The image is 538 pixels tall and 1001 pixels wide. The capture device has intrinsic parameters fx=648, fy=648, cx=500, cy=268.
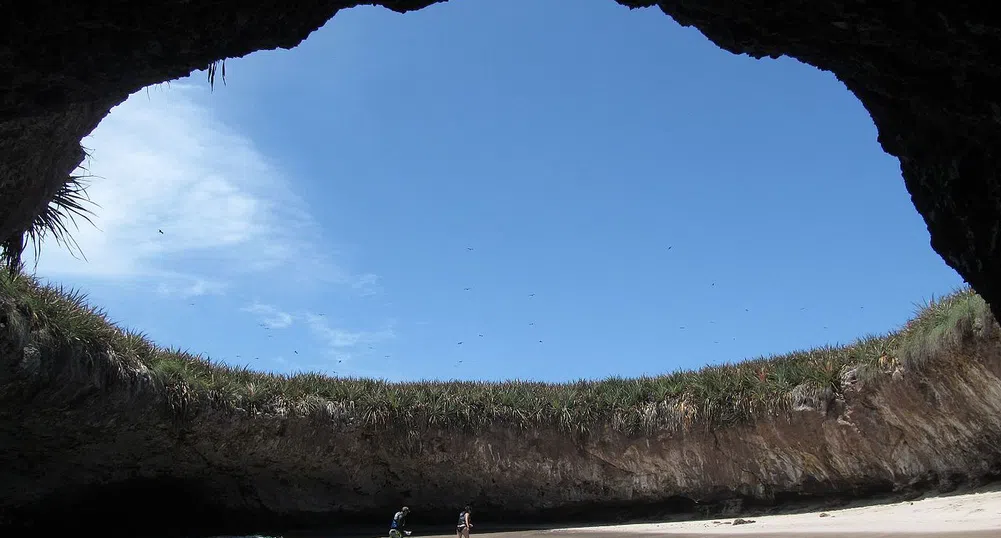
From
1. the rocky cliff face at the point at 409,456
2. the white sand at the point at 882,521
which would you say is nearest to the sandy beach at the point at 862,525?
the white sand at the point at 882,521

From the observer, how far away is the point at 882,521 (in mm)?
10812

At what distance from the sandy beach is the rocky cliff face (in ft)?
2.82

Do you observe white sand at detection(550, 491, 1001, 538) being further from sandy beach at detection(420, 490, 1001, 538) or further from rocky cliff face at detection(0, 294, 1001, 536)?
rocky cliff face at detection(0, 294, 1001, 536)

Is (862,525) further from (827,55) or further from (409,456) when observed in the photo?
(827,55)

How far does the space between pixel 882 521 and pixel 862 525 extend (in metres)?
0.37

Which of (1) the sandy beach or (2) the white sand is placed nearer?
(1) the sandy beach

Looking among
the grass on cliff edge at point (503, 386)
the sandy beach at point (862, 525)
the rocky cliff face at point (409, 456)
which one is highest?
the grass on cliff edge at point (503, 386)

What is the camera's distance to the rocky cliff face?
11.5 m

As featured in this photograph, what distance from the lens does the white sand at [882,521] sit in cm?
955

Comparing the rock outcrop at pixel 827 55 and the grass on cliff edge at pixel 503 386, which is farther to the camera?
the grass on cliff edge at pixel 503 386

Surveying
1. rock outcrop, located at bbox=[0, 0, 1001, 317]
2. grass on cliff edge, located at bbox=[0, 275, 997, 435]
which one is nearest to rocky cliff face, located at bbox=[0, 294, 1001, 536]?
grass on cliff edge, located at bbox=[0, 275, 997, 435]

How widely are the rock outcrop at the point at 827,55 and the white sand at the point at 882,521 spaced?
734cm

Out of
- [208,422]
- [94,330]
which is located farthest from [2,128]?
[208,422]

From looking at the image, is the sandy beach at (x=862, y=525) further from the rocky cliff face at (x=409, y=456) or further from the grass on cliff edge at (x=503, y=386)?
the grass on cliff edge at (x=503, y=386)
